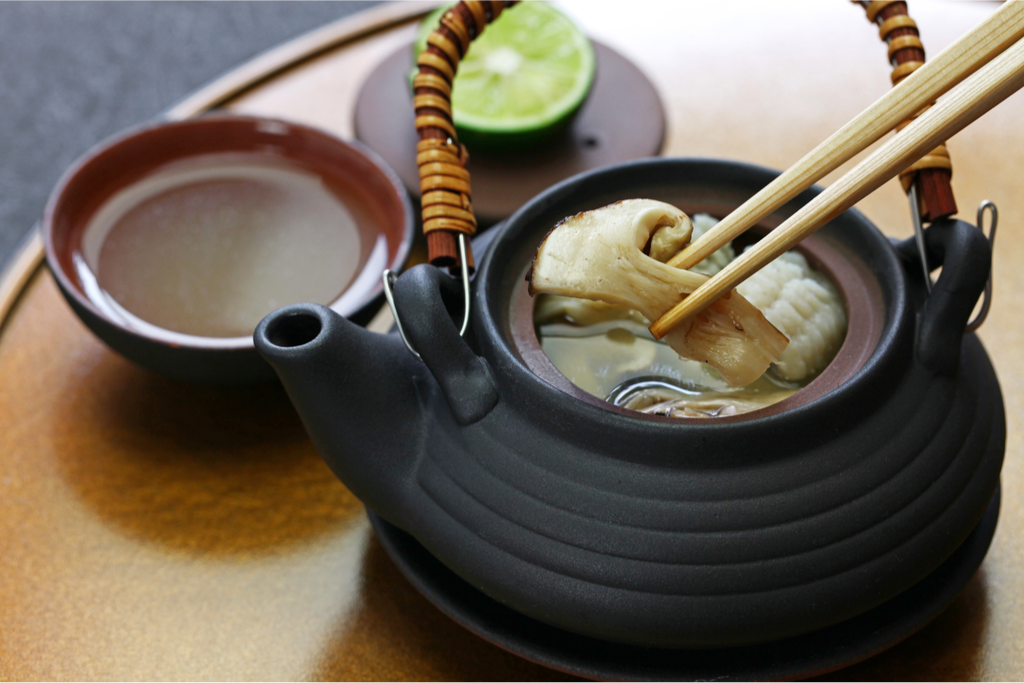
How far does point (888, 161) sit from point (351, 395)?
1.46 ft

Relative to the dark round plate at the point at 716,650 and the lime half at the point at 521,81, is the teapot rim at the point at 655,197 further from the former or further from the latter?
the lime half at the point at 521,81

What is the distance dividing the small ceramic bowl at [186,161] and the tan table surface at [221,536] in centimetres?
11

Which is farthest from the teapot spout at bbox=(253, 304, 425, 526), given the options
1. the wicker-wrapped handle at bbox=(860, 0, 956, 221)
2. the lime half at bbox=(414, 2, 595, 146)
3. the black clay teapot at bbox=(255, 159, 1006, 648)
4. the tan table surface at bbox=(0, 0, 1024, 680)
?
the lime half at bbox=(414, 2, 595, 146)

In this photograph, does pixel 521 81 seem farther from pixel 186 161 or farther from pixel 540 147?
pixel 186 161

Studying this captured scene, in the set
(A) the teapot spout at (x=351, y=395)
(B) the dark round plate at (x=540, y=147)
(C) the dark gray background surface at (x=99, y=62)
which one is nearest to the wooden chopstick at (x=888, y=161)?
(A) the teapot spout at (x=351, y=395)

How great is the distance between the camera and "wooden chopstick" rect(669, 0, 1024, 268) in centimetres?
66

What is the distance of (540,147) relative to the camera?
1.36 meters

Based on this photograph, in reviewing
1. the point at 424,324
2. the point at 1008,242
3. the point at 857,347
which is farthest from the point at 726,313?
the point at 1008,242

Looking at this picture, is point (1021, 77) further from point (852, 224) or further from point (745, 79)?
point (745, 79)

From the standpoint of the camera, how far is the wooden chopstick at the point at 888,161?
0.62 meters

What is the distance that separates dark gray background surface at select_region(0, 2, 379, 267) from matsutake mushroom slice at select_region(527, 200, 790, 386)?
1.99 metres

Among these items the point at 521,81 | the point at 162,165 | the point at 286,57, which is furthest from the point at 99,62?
the point at 521,81

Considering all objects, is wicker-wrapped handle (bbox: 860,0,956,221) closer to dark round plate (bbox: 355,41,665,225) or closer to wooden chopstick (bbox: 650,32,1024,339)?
wooden chopstick (bbox: 650,32,1024,339)

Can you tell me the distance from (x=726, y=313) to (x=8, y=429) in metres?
0.87
